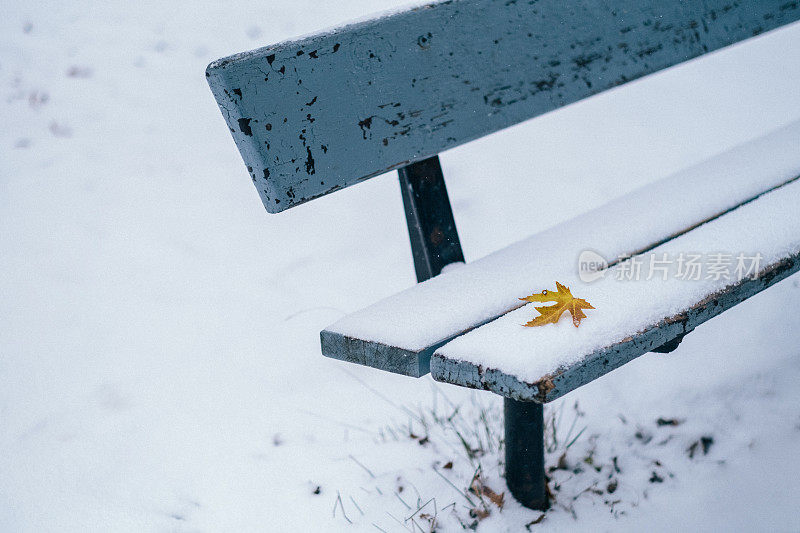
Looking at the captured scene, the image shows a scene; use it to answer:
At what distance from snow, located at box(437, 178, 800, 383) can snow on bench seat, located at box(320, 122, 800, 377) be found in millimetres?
58

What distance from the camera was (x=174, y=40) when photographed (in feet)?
11.6

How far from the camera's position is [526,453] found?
1.58 metres

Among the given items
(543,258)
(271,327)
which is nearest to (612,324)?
(543,258)

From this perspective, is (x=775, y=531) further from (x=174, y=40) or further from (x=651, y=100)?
(x=174, y=40)

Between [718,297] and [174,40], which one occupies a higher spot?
[174,40]

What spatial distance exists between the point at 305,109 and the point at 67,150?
2.04 metres

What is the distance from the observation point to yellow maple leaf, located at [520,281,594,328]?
117 centimetres

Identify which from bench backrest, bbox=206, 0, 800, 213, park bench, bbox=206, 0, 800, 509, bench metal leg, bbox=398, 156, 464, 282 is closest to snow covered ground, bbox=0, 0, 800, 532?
park bench, bbox=206, 0, 800, 509

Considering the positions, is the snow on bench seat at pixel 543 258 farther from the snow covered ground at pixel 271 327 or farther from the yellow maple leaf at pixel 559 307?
the snow covered ground at pixel 271 327

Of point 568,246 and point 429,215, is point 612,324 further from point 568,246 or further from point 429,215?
point 429,215

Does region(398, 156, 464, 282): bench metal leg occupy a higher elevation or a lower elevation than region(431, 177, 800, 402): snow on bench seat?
higher

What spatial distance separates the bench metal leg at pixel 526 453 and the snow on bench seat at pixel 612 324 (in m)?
0.31

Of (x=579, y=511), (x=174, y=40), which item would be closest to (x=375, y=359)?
(x=579, y=511)

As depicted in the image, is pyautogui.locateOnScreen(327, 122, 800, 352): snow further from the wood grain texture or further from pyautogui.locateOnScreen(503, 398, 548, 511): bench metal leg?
pyautogui.locateOnScreen(503, 398, 548, 511): bench metal leg
